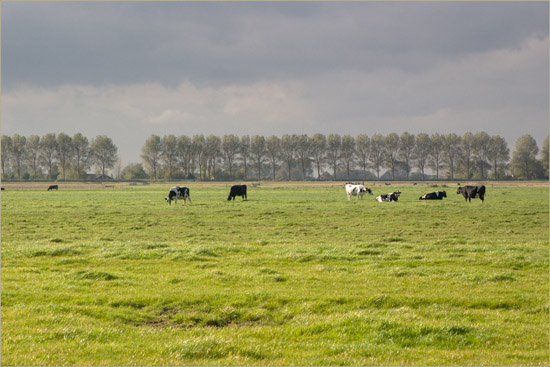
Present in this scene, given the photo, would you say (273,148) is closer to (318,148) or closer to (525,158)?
(318,148)

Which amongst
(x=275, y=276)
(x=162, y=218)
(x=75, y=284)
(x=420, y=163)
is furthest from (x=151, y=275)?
(x=420, y=163)

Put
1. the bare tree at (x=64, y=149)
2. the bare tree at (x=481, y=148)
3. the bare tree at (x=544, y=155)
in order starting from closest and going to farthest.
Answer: the bare tree at (x=544, y=155) < the bare tree at (x=64, y=149) < the bare tree at (x=481, y=148)

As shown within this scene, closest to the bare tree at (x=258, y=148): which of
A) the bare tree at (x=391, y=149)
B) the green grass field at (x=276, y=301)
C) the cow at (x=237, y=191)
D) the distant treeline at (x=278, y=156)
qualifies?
the distant treeline at (x=278, y=156)

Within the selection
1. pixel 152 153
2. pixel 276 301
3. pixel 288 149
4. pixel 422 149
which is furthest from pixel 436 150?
pixel 276 301

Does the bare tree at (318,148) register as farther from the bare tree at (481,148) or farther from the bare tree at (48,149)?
the bare tree at (48,149)

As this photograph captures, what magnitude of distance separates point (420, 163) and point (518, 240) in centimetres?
15724

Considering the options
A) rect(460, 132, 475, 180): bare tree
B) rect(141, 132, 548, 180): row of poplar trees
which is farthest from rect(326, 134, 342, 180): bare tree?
rect(460, 132, 475, 180): bare tree

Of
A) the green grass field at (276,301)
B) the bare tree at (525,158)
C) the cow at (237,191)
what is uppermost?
the bare tree at (525,158)

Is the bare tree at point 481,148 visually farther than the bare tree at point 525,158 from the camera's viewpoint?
Yes

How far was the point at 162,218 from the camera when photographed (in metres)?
39.1

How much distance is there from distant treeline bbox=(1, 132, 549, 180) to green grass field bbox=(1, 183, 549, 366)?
144013 mm

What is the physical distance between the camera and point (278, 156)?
17588 cm

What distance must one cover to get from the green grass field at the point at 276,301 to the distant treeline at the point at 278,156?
144m

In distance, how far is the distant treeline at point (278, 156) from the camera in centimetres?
16500
